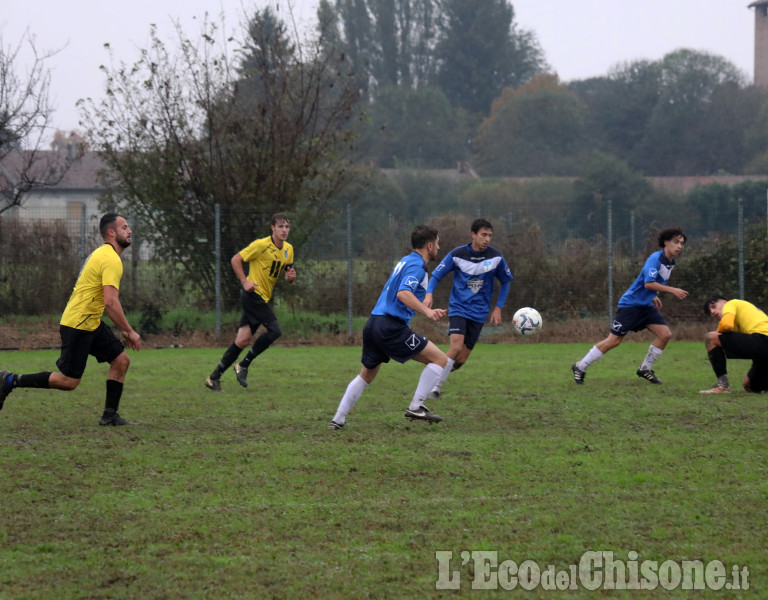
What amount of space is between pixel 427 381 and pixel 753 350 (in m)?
3.67

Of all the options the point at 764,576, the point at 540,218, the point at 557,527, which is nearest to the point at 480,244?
the point at 557,527

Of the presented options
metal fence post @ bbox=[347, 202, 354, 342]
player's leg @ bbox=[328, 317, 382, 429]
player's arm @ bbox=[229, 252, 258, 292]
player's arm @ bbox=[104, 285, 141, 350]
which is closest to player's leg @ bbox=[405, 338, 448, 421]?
player's leg @ bbox=[328, 317, 382, 429]

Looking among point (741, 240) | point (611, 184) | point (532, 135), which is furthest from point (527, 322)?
point (532, 135)

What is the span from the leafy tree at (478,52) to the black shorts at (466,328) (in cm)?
6714

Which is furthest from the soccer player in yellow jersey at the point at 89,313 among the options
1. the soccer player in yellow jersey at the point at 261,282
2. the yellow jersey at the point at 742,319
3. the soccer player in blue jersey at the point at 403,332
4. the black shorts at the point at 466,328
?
the yellow jersey at the point at 742,319

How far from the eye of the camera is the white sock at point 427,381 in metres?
8.02

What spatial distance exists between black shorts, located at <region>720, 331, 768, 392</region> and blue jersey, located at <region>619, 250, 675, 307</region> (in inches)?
46.6

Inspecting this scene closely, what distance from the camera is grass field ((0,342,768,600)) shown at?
430 cm

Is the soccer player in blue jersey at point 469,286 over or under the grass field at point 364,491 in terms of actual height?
over

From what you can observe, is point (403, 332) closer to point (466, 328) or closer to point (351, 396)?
point (351, 396)

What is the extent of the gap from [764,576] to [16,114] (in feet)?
54.6

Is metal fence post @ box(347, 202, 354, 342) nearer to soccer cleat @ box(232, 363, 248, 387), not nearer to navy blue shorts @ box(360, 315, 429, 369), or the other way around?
soccer cleat @ box(232, 363, 248, 387)

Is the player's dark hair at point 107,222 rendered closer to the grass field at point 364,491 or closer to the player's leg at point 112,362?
the player's leg at point 112,362

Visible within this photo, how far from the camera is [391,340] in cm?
775
